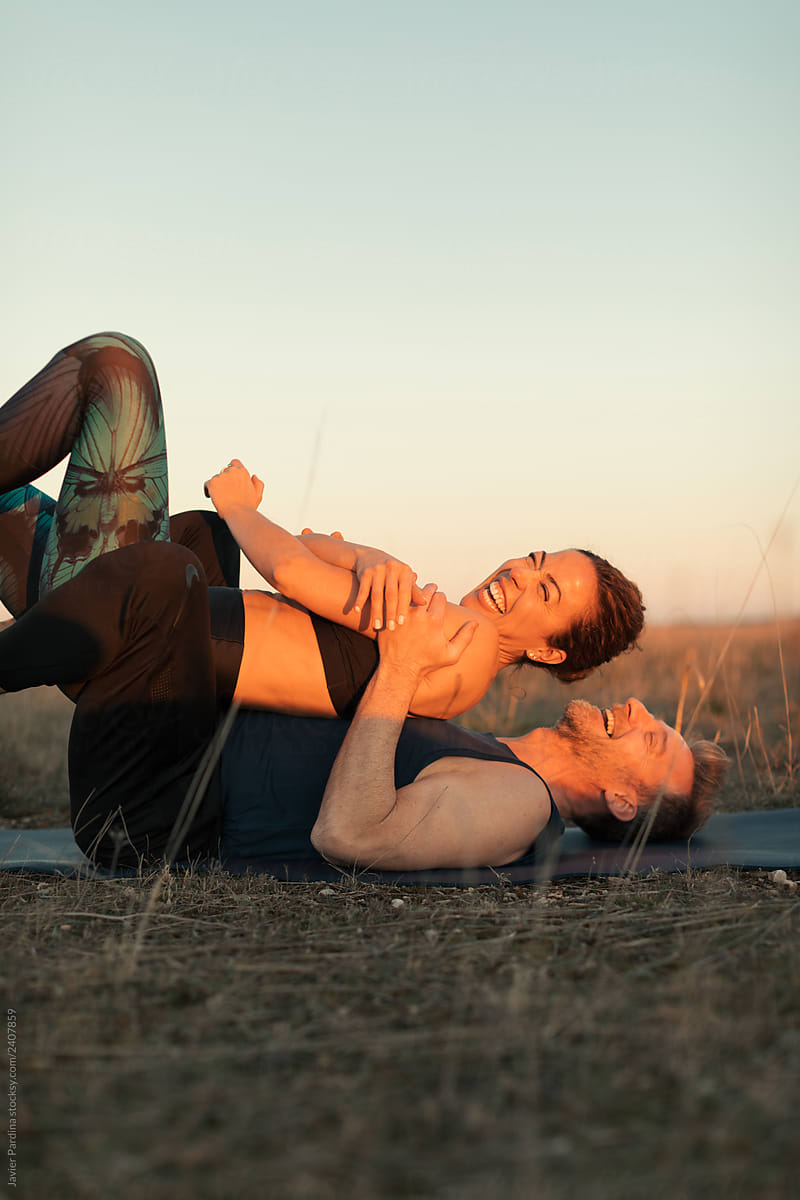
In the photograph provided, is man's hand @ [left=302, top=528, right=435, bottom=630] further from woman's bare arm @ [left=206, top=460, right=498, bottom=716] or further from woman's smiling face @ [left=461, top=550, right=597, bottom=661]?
woman's smiling face @ [left=461, top=550, right=597, bottom=661]

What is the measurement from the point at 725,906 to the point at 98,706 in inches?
69.0

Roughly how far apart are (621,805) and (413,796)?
3.57 ft

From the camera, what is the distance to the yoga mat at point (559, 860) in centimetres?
260

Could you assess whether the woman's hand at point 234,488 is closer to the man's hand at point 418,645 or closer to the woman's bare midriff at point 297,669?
the woman's bare midriff at point 297,669

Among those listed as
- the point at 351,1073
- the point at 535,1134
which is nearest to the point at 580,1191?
the point at 535,1134

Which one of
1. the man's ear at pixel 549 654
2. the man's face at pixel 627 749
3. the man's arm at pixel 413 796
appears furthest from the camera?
the man's ear at pixel 549 654

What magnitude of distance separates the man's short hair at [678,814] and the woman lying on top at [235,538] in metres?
0.84

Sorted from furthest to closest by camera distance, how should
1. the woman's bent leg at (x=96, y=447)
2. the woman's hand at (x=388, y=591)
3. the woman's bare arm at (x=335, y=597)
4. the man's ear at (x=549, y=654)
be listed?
the man's ear at (x=549, y=654), the woman's bent leg at (x=96, y=447), the woman's bare arm at (x=335, y=597), the woman's hand at (x=388, y=591)

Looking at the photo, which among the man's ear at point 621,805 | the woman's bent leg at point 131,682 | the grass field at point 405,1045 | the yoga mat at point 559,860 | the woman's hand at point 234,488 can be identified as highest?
the woman's hand at point 234,488

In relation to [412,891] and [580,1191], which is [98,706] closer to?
[412,891]

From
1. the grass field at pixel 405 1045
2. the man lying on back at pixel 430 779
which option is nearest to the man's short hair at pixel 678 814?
the man lying on back at pixel 430 779

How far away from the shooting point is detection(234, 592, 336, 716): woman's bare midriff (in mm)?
2877

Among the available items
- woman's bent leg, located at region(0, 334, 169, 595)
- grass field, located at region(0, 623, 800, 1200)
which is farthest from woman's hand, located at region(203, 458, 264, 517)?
grass field, located at region(0, 623, 800, 1200)

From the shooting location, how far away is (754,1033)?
48.5 inches
